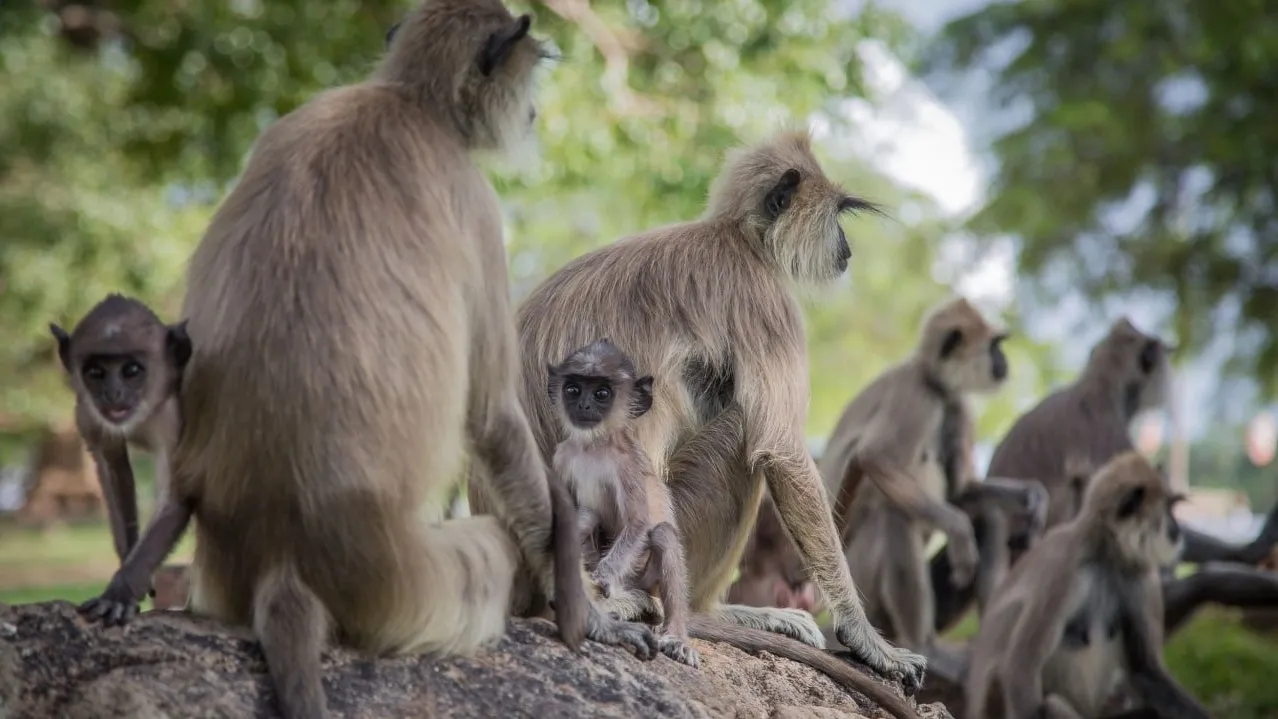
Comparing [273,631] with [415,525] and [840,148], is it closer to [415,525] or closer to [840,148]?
[415,525]

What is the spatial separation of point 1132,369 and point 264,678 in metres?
7.67

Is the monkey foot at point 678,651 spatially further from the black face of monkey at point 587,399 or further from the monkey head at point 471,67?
the monkey head at point 471,67

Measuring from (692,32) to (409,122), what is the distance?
305 inches

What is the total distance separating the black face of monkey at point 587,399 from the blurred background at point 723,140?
5.72 m

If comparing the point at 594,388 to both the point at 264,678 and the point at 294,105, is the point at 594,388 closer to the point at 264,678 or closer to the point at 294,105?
the point at 264,678

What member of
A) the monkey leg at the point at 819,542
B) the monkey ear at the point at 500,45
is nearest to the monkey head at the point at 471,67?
the monkey ear at the point at 500,45

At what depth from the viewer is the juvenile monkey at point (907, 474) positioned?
7.48 meters

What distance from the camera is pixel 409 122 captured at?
3408 millimetres

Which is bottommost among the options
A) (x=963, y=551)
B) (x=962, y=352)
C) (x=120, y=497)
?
(x=120, y=497)

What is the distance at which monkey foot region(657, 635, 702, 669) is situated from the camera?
386 centimetres

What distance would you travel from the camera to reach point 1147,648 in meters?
6.70

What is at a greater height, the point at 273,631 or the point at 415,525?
the point at 415,525

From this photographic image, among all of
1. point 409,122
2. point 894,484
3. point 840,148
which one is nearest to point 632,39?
point 894,484

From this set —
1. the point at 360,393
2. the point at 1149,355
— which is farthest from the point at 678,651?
the point at 1149,355
